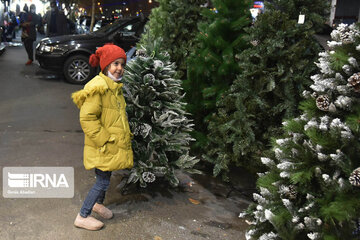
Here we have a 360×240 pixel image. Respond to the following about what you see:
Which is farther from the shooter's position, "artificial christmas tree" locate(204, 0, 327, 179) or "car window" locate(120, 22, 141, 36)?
"car window" locate(120, 22, 141, 36)

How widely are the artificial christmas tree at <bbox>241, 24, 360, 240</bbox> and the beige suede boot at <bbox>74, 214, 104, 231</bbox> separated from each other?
1.78m

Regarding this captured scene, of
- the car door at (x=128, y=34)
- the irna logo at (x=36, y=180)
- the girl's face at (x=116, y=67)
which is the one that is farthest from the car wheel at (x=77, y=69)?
the girl's face at (x=116, y=67)

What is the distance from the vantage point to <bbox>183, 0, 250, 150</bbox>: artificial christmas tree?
512 centimetres

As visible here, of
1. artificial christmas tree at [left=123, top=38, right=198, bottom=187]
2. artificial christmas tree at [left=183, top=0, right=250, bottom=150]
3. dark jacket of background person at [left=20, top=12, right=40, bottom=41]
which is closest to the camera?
artificial christmas tree at [left=123, top=38, right=198, bottom=187]

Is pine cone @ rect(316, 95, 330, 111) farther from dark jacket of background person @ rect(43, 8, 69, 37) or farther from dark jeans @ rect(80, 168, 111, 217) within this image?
dark jacket of background person @ rect(43, 8, 69, 37)

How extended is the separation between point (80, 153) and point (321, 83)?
13.8ft

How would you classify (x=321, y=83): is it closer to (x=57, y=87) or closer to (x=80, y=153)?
(x=80, y=153)

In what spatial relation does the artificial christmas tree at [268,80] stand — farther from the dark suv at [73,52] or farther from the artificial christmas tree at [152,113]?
the dark suv at [73,52]

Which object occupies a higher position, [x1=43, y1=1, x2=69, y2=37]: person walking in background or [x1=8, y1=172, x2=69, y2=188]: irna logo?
[x1=43, y1=1, x2=69, y2=37]: person walking in background

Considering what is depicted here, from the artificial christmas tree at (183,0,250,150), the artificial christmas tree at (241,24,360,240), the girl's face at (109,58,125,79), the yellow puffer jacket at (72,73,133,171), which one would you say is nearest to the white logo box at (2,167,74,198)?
the yellow puffer jacket at (72,73,133,171)

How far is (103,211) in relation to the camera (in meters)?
4.02

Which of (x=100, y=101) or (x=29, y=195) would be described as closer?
(x=100, y=101)

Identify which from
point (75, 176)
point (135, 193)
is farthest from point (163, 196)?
point (75, 176)

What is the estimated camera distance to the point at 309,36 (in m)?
4.37
